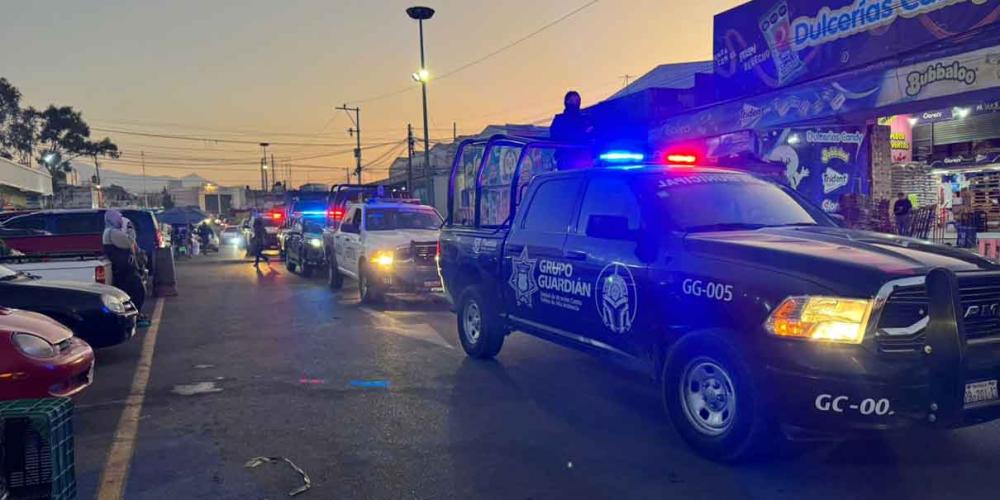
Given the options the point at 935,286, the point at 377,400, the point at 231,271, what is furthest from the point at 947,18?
the point at 231,271

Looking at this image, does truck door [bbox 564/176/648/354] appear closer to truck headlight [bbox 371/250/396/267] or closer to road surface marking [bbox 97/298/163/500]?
road surface marking [bbox 97/298/163/500]

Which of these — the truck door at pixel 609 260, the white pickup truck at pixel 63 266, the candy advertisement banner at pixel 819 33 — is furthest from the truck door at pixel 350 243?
the candy advertisement banner at pixel 819 33

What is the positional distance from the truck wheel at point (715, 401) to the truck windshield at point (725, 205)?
3.23ft

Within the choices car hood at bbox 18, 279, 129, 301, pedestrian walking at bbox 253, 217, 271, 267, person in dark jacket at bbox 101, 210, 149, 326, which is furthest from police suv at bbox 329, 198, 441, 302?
pedestrian walking at bbox 253, 217, 271, 267

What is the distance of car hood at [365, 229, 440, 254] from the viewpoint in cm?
1205

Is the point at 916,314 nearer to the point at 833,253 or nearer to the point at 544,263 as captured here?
the point at 833,253

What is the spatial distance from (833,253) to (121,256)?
9.70 metres

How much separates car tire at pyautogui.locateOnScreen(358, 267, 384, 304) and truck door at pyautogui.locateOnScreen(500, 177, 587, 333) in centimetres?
573

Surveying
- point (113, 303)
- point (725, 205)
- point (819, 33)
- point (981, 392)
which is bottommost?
point (981, 392)

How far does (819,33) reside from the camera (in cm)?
1328

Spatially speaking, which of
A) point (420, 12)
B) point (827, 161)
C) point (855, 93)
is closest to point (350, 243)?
point (855, 93)

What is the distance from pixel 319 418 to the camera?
5480 millimetres

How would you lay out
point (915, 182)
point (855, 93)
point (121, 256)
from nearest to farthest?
point (121, 256)
point (855, 93)
point (915, 182)

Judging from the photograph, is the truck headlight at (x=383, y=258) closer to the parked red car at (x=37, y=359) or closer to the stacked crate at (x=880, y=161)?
the parked red car at (x=37, y=359)
